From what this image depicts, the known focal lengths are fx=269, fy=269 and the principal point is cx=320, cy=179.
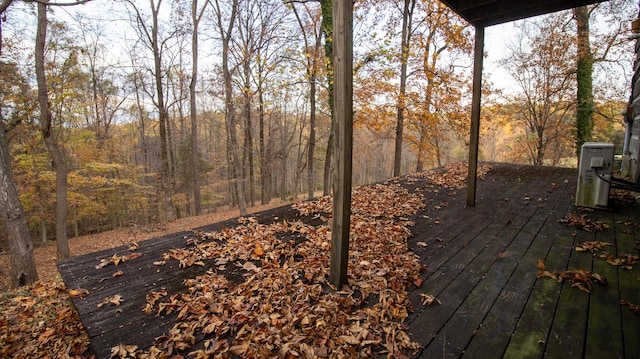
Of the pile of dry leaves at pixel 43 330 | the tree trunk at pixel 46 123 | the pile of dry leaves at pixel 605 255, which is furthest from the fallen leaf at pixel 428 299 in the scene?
the tree trunk at pixel 46 123

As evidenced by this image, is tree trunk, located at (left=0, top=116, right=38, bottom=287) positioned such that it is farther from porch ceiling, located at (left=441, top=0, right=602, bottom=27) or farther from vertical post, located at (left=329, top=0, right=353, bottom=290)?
porch ceiling, located at (left=441, top=0, right=602, bottom=27)

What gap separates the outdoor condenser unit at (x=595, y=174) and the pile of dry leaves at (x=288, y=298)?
9.54 ft

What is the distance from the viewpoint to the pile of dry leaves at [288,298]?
1.67 metres

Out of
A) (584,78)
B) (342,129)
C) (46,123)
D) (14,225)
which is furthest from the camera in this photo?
(584,78)

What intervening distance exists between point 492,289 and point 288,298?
1.66 m

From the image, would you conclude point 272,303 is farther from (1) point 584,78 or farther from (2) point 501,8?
(1) point 584,78

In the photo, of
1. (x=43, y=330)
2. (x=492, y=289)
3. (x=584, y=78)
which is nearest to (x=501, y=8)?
(x=492, y=289)

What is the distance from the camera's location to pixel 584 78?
9.48 metres

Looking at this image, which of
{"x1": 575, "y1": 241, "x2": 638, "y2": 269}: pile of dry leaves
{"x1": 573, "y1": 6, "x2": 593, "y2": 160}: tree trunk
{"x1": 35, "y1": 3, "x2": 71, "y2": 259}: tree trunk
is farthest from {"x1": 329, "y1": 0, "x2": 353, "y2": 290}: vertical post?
{"x1": 573, "y1": 6, "x2": 593, "y2": 160}: tree trunk

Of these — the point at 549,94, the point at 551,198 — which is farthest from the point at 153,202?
the point at 549,94

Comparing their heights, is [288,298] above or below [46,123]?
below

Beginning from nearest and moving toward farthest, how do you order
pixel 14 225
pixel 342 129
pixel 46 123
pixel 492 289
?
pixel 342 129 < pixel 492 289 < pixel 14 225 < pixel 46 123

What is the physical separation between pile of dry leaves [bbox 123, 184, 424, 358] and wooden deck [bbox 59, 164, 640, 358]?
144 millimetres

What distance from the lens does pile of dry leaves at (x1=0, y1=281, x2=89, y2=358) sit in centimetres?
230
